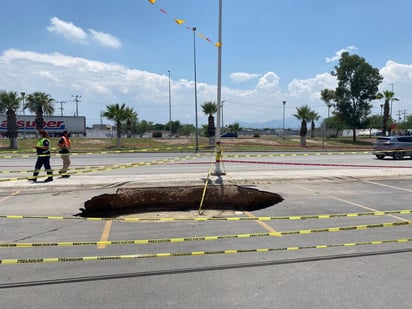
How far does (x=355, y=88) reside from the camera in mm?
48281

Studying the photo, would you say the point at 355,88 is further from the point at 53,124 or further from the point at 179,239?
the point at 179,239

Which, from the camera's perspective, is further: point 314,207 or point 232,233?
point 314,207

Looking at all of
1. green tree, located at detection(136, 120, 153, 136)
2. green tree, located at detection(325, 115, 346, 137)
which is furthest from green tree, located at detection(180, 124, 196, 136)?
green tree, located at detection(325, 115, 346, 137)

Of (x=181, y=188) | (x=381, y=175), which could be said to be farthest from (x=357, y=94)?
(x=181, y=188)

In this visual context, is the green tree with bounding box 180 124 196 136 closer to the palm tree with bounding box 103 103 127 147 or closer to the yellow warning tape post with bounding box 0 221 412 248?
the palm tree with bounding box 103 103 127 147

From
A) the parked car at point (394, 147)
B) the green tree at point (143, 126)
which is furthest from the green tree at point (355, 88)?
the green tree at point (143, 126)

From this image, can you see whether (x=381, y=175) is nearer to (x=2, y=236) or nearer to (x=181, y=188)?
(x=181, y=188)

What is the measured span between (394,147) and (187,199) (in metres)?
18.0

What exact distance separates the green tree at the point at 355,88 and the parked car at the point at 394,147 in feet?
90.0

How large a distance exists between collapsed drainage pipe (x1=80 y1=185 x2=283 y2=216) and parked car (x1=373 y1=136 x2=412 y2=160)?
15.3 metres

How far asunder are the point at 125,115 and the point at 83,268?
32.4 m

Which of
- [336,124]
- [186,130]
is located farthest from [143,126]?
[336,124]

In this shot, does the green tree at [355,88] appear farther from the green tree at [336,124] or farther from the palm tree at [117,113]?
the palm tree at [117,113]

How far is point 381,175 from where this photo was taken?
1207cm
